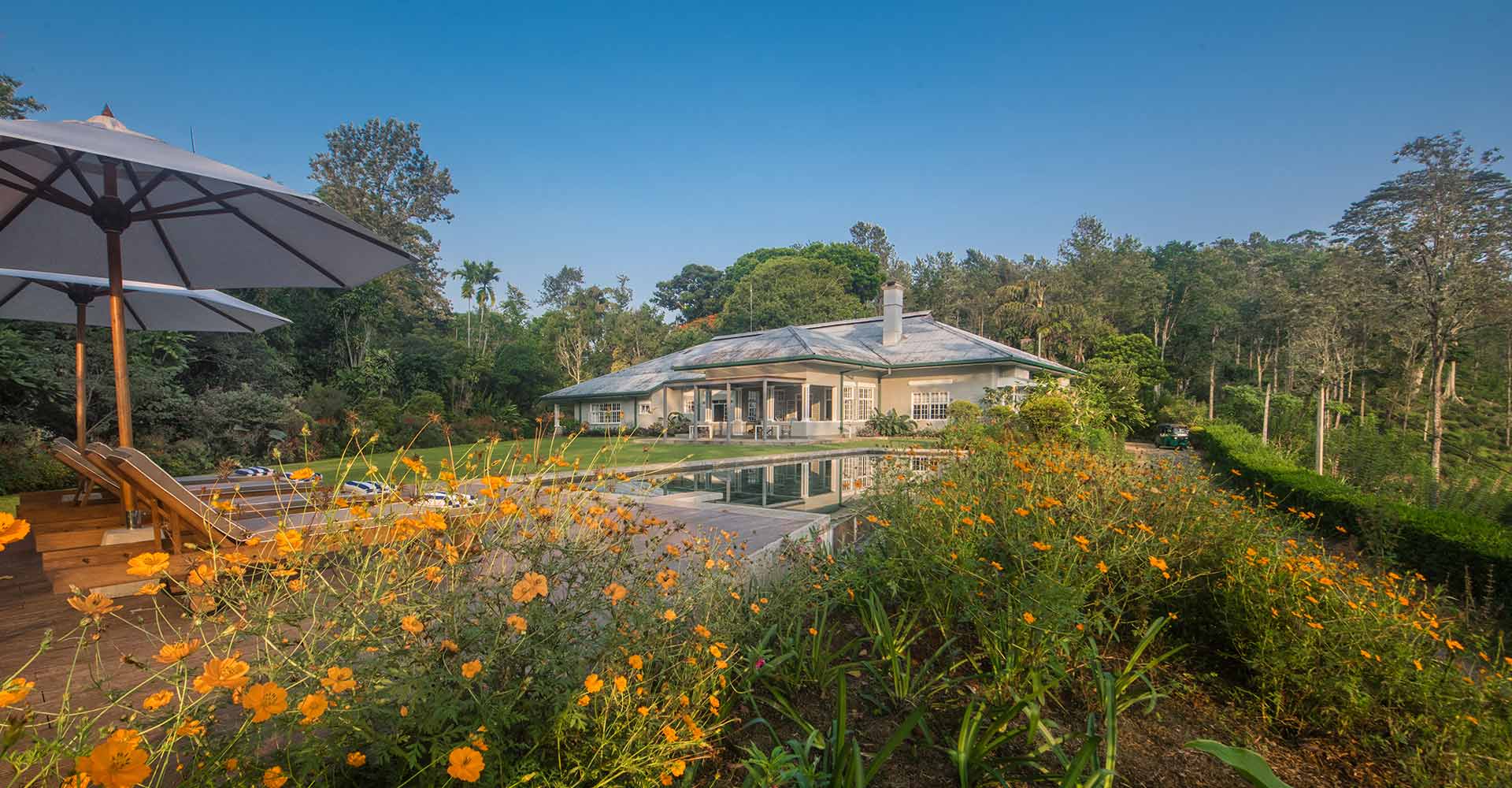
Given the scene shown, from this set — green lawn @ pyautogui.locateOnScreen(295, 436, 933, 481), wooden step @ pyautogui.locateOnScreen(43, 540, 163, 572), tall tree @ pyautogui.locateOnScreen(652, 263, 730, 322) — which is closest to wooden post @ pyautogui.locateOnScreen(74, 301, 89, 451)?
wooden step @ pyautogui.locateOnScreen(43, 540, 163, 572)

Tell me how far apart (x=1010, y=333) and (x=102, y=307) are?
111ft

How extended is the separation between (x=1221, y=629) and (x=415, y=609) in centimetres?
323

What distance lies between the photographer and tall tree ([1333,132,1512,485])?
13.5 m

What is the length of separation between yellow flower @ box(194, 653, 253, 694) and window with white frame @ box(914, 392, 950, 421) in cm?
2171

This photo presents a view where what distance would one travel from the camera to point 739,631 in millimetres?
2145

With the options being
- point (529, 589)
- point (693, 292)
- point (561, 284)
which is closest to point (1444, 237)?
point (529, 589)

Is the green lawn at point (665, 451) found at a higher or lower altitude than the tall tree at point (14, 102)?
lower

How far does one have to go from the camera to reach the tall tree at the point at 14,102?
46.9 ft

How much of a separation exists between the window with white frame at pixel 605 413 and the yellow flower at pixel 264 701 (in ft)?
79.8

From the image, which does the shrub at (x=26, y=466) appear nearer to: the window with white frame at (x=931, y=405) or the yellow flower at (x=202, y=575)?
the yellow flower at (x=202, y=575)

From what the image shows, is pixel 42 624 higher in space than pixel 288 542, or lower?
lower

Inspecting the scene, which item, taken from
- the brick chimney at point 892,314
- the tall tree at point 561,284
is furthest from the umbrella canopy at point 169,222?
the tall tree at point 561,284

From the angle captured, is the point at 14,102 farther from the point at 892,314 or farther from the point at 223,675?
the point at 892,314

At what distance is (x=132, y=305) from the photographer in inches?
205
